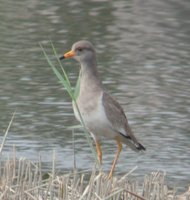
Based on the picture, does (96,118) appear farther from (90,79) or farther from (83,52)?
(83,52)

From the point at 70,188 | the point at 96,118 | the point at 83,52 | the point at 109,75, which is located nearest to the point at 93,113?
the point at 96,118

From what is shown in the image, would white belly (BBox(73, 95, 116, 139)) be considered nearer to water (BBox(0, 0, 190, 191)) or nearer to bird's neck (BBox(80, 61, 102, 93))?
bird's neck (BBox(80, 61, 102, 93))

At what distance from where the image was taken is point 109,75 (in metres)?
13.8

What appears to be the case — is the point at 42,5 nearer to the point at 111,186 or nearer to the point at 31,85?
the point at 31,85

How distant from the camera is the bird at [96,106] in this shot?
9070 mm

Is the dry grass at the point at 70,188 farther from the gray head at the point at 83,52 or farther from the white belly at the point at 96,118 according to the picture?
the gray head at the point at 83,52

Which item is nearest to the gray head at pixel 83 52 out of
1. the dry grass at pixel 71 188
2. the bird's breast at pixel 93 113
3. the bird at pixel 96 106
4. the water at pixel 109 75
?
the bird at pixel 96 106

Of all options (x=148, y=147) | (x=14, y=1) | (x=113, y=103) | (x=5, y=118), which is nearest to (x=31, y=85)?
(x=5, y=118)

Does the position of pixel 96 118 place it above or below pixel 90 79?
below

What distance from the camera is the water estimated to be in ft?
35.5

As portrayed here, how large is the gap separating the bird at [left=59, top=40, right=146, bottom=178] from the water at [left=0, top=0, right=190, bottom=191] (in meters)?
0.86

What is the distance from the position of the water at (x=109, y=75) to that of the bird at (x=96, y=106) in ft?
2.83

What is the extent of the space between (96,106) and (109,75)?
4770mm

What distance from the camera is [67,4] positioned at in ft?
59.6
